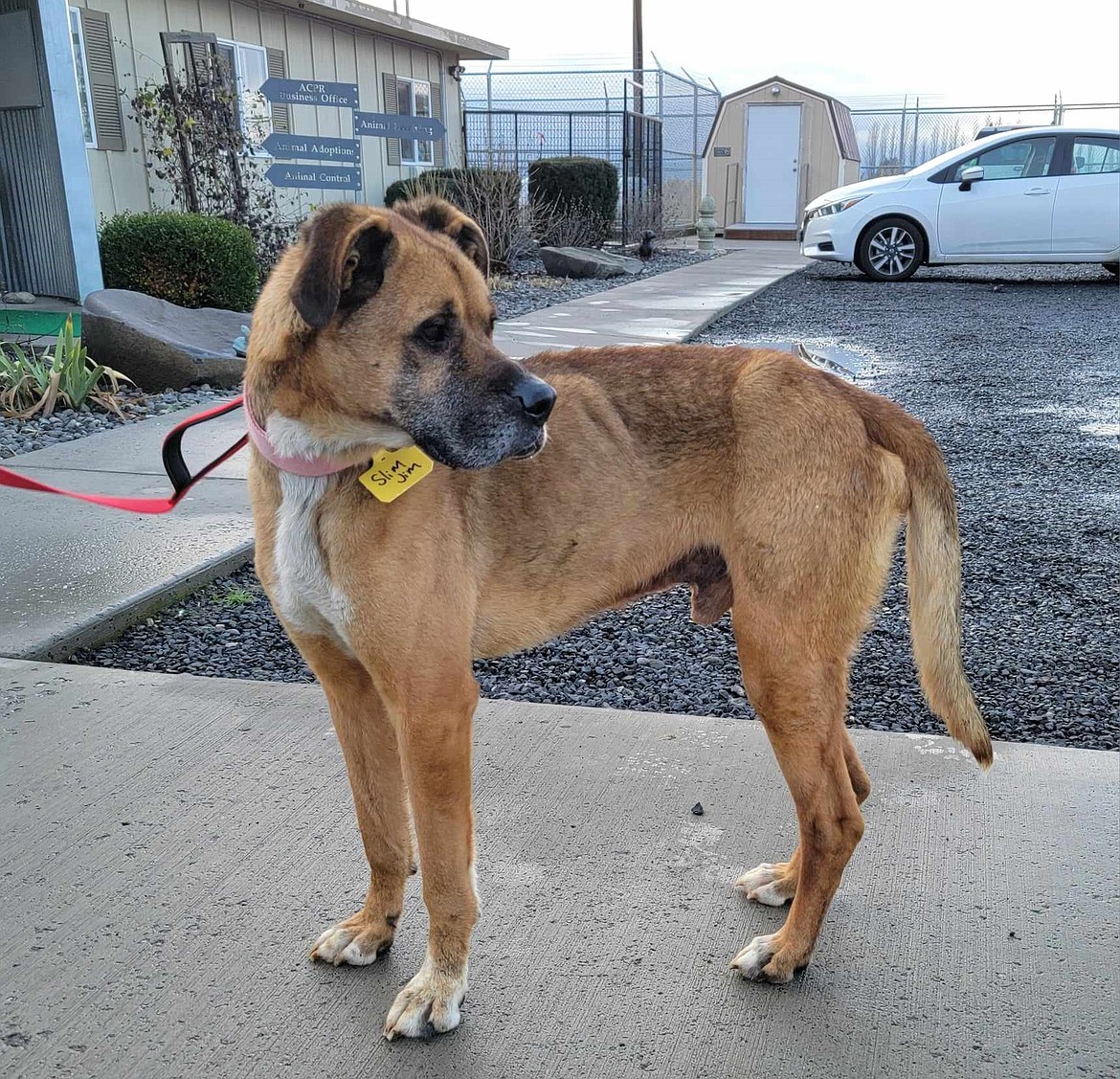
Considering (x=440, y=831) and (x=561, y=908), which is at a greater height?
(x=440, y=831)

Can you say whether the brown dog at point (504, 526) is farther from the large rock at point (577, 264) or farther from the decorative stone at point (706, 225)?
the decorative stone at point (706, 225)

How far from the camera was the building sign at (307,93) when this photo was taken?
1220 cm

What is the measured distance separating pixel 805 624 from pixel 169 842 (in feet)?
5.66

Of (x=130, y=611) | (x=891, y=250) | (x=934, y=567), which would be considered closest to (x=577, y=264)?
(x=891, y=250)

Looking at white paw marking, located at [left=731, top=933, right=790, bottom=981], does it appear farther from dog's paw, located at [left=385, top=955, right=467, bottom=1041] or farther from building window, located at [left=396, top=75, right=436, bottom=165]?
building window, located at [left=396, top=75, right=436, bottom=165]

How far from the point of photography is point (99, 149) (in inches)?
466

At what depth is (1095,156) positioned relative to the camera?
15.3 metres

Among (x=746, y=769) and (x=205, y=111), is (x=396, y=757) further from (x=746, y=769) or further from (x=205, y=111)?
(x=205, y=111)

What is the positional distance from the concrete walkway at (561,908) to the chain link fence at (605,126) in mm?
17370

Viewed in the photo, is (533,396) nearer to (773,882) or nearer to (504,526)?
(504,526)

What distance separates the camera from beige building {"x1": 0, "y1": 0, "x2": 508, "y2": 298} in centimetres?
953

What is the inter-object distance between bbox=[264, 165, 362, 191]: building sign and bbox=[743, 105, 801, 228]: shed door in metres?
16.8

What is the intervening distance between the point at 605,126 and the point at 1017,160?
427 inches

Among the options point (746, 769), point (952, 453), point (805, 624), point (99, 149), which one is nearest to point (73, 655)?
point (746, 769)
